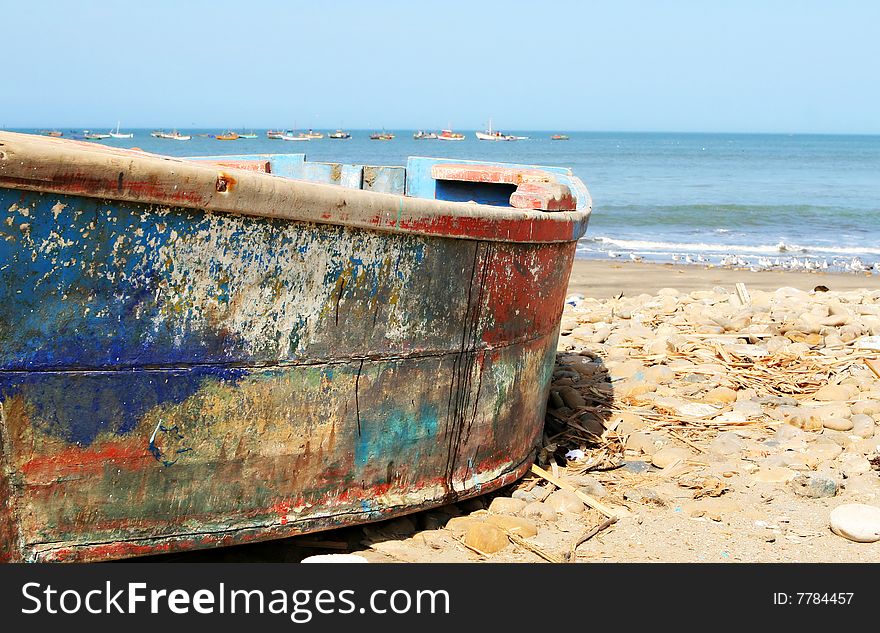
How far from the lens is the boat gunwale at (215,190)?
257 centimetres

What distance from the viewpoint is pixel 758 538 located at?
12.7 feet

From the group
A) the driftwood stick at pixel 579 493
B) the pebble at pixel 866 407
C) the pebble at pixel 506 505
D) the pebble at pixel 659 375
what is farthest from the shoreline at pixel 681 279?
Result: the pebble at pixel 506 505

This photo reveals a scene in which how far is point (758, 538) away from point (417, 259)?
2007 millimetres

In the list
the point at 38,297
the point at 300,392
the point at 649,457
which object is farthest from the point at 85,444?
the point at 649,457

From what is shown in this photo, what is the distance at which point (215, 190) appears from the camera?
9.33ft

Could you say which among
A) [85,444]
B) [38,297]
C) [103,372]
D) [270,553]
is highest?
[38,297]

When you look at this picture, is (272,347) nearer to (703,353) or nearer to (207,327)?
(207,327)

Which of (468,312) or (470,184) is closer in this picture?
(468,312)

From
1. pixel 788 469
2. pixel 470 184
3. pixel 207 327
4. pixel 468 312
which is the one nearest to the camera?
pixel 207 327

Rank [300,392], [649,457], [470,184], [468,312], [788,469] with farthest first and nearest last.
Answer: [470,184]
[649,457]
[788,469]
[468,312]
[300,392]

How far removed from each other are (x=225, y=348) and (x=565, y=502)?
1.96 meters

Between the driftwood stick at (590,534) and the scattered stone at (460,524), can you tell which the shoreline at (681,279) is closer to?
the driftwood stick at (590,534)

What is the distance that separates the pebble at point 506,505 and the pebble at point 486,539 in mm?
341

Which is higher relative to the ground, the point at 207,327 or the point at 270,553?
the point at 207,327
